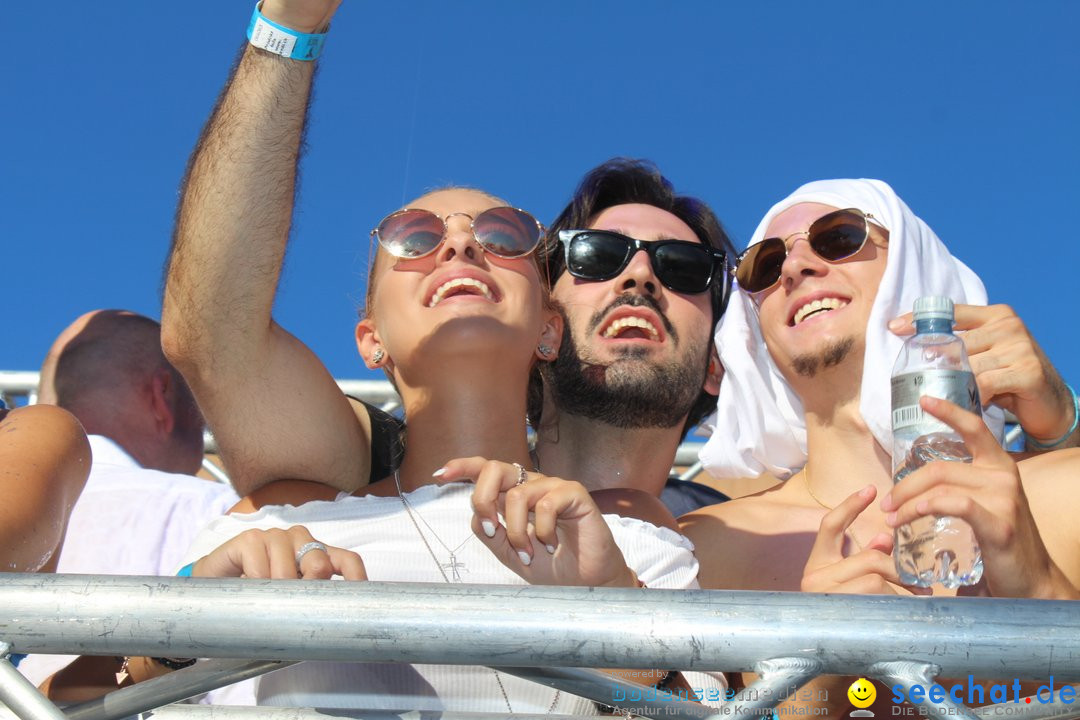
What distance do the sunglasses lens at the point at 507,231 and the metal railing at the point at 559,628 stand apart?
170cm

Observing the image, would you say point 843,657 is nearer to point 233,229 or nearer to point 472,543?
point 472,543

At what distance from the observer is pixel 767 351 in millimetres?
3883

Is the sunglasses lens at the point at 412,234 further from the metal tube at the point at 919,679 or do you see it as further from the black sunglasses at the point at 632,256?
the metal tube at the point at 919,679

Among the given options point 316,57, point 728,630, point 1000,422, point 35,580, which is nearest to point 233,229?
point 316,57

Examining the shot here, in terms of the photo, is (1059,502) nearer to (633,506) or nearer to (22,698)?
(633,506)

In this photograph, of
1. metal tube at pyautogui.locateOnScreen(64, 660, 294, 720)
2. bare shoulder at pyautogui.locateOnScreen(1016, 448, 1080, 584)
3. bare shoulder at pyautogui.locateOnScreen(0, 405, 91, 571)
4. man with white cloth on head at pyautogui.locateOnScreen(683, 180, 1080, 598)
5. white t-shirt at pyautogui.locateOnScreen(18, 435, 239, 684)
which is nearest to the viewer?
metal tube at pyautogui.locateOnScreen(64, 660, 294, 720)

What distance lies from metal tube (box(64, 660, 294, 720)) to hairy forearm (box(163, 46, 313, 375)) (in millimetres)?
1121

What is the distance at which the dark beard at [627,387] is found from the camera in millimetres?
3736

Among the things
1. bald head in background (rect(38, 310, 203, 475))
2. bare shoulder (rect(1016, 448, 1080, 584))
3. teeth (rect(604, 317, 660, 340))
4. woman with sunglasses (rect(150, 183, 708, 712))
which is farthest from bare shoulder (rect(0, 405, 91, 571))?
bare shoulder (rect(1016, 448, 1080, 584))

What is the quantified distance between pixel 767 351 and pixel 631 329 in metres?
0.48

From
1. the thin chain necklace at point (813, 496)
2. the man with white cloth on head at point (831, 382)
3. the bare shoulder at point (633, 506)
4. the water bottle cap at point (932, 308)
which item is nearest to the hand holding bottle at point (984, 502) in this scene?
the water bottle cap at point (932, 308)

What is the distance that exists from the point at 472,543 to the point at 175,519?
1171mm

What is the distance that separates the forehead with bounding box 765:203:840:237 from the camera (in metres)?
3.70

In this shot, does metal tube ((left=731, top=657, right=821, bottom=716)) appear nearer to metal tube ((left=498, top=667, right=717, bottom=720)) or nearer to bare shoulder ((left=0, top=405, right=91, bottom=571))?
metal tube ((left=498, top=667, right=717, bottom=720))
